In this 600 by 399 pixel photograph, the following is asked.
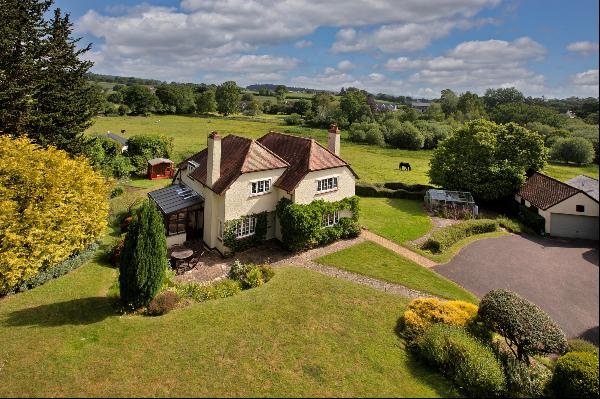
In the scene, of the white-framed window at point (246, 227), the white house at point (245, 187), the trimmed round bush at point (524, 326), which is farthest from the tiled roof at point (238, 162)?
the trimmed round bush at point (524, 326)

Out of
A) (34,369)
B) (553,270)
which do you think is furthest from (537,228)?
(34,369)

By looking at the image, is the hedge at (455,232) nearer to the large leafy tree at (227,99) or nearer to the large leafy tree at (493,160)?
the large leafy tree at (493,160)

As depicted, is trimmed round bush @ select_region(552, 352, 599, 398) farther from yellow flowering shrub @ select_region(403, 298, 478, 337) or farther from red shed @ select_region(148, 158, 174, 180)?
red shed @ select_region(148, 158, 174, 180)

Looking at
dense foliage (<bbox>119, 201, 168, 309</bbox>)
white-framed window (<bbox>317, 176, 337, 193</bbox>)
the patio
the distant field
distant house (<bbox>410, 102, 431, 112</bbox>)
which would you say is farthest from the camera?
distant house (<bbox>410, 102, 431, 112</bbox>)

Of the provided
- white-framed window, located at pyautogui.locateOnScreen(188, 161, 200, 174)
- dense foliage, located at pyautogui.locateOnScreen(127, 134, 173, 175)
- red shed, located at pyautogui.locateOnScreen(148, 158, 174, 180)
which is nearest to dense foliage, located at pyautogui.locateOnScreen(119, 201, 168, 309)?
white-framed window, located at pyautogui.locateOnScreen(188, 161, 200, 174)

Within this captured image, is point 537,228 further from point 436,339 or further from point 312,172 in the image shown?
point 436,339

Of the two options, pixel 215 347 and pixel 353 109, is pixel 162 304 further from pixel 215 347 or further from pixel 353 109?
pixel 353 109
